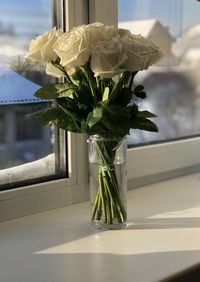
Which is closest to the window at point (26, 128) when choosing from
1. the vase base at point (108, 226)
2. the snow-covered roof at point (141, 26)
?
the vase base at point (108, 226)

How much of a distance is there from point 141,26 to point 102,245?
69cm

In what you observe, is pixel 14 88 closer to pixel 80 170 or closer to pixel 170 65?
pixel 80 170

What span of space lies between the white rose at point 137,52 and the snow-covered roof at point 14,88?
0.96ft

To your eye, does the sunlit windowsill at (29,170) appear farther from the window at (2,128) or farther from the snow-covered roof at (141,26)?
the snow-covered roof at (141,26)

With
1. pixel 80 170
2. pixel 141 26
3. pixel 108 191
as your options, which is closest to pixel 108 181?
pixel 108 191

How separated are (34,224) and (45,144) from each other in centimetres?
21

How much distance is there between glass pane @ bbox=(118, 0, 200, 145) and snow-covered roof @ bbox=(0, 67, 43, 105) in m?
0.34

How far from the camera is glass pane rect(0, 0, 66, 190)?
3.93ft

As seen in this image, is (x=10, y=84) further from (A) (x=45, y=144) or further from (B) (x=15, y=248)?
(B) (x=15, y=248)

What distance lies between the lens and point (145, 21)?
152cm

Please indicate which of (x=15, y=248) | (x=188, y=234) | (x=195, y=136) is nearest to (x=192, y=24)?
(x=195, y=136)

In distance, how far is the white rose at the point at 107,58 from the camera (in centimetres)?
99

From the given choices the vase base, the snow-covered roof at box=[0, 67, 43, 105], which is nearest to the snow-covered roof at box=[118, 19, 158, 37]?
the snow-covered roof at box=[0, 67, 43, 105]

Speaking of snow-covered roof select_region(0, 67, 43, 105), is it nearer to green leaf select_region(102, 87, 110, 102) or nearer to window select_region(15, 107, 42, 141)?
window select_region(15, 107, 42, 141)
